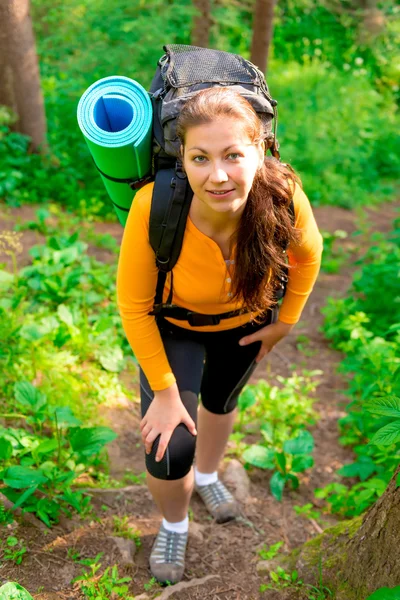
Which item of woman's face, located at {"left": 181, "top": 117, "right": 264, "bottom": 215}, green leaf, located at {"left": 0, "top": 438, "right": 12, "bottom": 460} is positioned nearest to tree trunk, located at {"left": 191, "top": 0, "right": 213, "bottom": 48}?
woman's face, located at {"left": 181, "top": 117, "right": 264, "bottom": 215}

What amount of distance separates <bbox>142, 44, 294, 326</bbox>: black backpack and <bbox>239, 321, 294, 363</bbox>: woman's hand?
1.89ft

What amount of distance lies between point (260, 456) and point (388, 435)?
160 cm

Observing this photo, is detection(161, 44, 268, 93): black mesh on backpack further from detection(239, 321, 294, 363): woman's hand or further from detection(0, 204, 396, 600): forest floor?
detection(0, 204, 396, 600): forest floor

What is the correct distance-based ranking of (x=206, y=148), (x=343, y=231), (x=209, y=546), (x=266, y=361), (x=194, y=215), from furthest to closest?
(x=343, y=231) < (x=266, y=361) < (x=209, y=546) < (x=194, y=215) < (x=206, y=148)

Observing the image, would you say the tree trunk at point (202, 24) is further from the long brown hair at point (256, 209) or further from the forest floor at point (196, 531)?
the long brown hair at point (256, 209)

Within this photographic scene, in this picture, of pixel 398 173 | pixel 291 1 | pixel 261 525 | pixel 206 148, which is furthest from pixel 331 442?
pixel 291 1

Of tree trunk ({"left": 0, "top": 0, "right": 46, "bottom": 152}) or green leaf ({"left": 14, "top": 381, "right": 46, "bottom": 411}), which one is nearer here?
green leaf ({"left": 14, "top": 381, "right": 46, "bottom": 411})

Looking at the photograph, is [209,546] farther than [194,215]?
Yes

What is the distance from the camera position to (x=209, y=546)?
2797mm

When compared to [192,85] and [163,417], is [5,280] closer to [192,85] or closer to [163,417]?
[163,417]

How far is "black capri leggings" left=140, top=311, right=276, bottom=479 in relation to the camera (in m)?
2.22

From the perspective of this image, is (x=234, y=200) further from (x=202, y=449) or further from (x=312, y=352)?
(x=312, y=352)

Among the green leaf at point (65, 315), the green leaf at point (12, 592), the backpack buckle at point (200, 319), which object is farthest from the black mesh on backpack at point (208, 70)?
the green leaf at point (65, 315)

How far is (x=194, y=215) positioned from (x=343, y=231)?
532 cm
